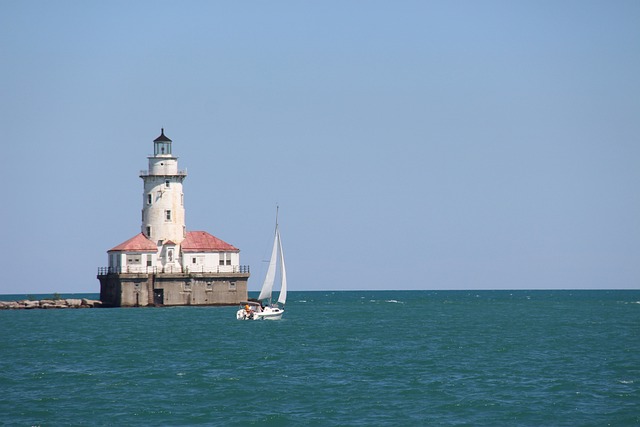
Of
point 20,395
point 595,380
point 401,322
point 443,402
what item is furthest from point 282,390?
point 401,322

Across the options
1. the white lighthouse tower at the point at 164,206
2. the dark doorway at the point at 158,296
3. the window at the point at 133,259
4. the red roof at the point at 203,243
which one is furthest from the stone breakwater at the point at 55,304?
the red roof at the point at 203,243

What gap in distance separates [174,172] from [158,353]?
54.3 m

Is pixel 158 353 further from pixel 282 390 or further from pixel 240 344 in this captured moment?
pixel 282 390

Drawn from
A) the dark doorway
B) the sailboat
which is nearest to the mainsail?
the sailboat

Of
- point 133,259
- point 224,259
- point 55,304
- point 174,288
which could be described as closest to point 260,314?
point 174,288

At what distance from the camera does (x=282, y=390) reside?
4941 centimetres

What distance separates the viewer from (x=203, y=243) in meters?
118

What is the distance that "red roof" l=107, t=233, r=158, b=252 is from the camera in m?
115

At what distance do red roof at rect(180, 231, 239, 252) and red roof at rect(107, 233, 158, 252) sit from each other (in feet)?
11.4

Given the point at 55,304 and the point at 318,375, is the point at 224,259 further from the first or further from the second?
the point at 318,375

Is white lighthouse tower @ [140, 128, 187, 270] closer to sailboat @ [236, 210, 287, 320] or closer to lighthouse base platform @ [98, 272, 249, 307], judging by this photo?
lighthouse base platform @ [98, 272, 249, 307]

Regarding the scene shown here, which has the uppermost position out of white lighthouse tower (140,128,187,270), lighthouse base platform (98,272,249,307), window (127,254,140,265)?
white lighthouse tower (140,128,187,270)

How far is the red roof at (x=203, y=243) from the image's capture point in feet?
385

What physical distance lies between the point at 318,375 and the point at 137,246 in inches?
2516
